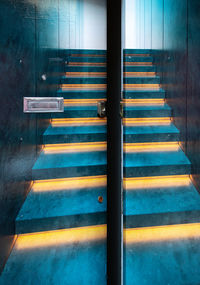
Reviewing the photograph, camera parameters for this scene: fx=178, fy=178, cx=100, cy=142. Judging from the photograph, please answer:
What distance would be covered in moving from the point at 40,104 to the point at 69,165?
42 centimetres

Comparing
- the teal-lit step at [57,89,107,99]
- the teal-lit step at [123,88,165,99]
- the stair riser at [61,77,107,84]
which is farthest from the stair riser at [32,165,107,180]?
the teal-lit step at [123,88,165,99]

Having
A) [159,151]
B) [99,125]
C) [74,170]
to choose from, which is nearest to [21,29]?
[99,125]

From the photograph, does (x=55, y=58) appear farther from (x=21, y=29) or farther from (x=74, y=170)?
(x=74, y=170)

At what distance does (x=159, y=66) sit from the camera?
83.0 inches

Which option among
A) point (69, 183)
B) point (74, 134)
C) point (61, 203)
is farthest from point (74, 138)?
point (61, 203)

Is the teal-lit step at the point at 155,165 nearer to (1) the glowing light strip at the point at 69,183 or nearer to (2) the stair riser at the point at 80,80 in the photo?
(1) the glowing light strip at the point at 69,183

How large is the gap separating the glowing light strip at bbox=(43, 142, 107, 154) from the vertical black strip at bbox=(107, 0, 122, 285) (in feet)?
0.74

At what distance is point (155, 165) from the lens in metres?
1.47

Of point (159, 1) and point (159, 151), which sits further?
point (159, 1)

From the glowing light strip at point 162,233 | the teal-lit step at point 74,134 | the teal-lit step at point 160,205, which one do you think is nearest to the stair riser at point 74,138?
the teal-lit step at point 74,134

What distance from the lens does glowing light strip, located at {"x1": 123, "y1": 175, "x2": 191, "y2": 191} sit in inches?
56.3

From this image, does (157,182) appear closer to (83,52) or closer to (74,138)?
(74,138)

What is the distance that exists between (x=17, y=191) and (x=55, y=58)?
85cm

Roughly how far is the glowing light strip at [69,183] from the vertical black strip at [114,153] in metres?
0.21
